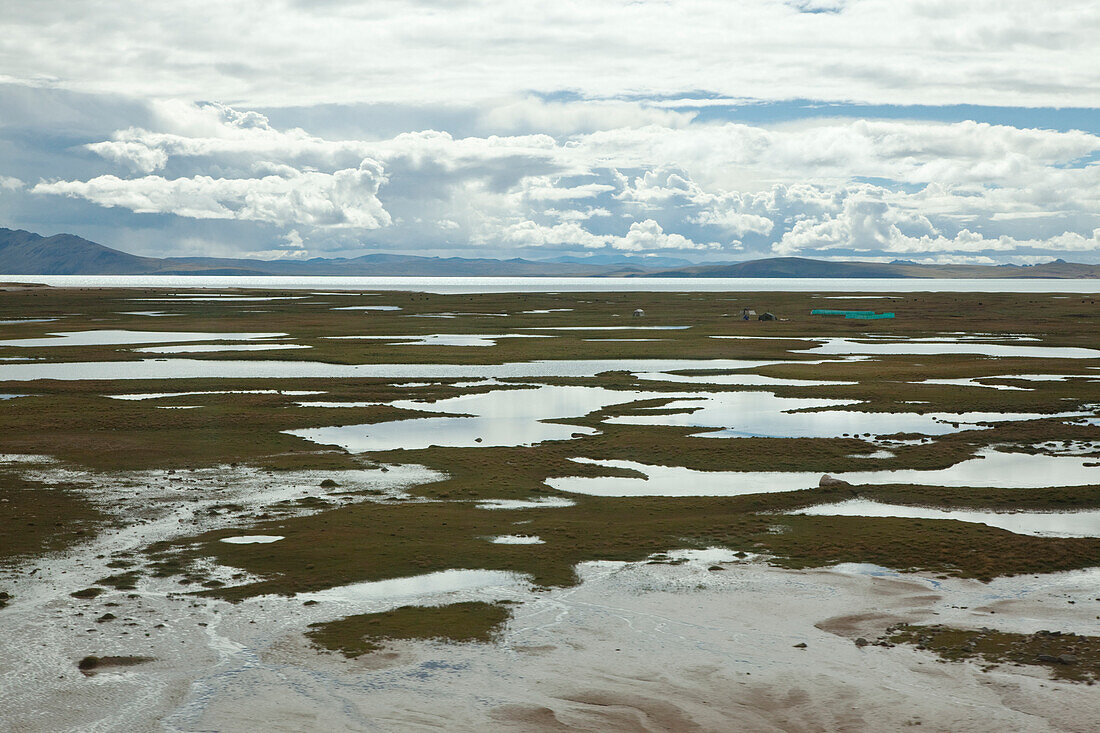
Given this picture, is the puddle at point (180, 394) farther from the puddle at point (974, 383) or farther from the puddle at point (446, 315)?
the puddle at point (446, 315)

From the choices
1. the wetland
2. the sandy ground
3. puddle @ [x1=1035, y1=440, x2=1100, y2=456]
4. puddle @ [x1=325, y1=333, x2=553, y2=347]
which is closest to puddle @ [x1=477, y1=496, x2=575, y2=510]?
the wetland

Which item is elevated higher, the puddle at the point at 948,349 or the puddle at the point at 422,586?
the puddle at the point at 948,349

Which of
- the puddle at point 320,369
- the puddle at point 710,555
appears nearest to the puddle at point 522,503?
the puddle at point 710,555

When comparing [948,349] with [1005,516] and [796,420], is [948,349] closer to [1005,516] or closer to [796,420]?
[796,420]

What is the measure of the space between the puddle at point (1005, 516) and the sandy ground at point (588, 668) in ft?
15.9

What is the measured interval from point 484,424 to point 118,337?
68.1 metres

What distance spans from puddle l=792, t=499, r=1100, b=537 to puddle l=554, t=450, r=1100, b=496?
2955mm

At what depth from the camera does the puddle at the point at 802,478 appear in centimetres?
3344

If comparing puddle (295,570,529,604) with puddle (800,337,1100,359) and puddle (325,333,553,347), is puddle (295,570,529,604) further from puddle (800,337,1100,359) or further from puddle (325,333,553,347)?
puddle (325,333,553,347)

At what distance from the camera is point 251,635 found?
781 inches

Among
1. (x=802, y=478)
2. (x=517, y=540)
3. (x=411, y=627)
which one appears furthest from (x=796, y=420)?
(x=411, y=627)

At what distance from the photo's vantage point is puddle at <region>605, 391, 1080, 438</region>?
4491 cm

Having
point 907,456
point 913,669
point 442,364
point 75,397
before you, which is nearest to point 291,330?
point 442,364

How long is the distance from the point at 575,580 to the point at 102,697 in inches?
421
